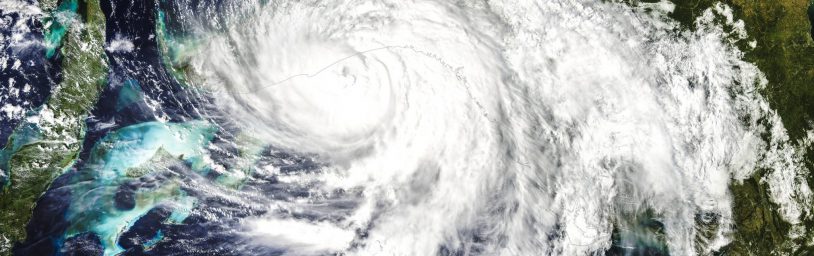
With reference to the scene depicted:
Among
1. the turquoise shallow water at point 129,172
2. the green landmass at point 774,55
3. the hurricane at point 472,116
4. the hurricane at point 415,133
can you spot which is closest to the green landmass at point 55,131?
the hurricane at point 415,133

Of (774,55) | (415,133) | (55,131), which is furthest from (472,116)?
(55,131)

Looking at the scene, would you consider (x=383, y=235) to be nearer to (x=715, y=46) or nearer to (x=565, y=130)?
(x=565, y=130)

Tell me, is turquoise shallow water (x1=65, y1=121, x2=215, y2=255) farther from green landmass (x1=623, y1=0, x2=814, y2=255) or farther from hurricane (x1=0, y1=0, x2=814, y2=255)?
green landmass (x1=623, y1=0, x2=814, y2=255)

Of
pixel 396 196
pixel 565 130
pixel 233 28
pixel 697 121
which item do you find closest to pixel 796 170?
pixel 697 121

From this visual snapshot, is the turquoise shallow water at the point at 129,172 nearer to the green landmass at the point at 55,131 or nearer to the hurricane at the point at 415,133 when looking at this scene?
the hurricane at the point at 415,133

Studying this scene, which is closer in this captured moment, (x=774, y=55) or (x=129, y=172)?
(x=129, y=172)

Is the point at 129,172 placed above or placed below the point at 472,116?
below

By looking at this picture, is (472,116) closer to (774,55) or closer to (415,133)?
(415,133)
